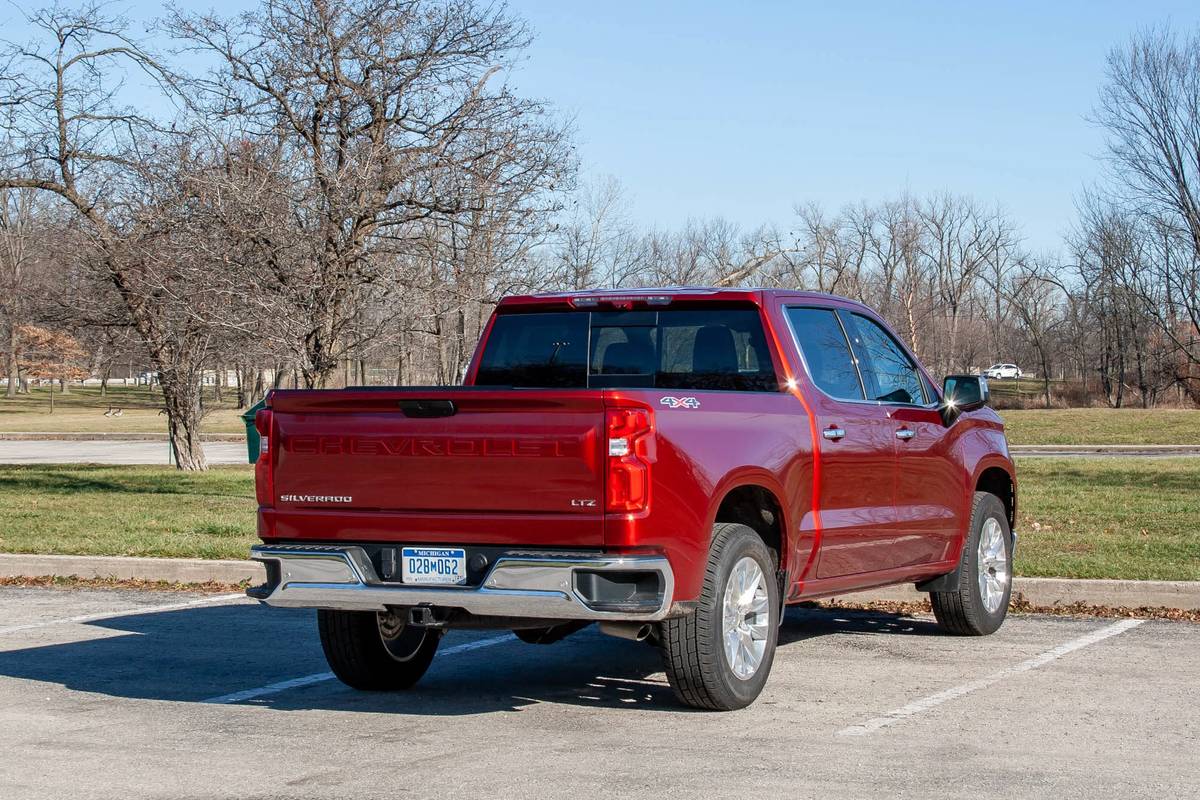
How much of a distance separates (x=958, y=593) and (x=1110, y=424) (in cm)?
3151

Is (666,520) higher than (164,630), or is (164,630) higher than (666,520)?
(666,520)

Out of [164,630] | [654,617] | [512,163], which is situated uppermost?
[512,163]

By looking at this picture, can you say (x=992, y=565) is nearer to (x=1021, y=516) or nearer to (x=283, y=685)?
(x=283, y=685)

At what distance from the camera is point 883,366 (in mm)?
8797

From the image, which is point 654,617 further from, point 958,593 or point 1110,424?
point 1110,424

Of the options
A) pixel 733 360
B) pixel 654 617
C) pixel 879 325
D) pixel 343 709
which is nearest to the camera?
pixel 654 617

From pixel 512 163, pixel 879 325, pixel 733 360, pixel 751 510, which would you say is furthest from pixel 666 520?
pixel 512 163

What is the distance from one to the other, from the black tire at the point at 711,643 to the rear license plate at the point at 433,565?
956 mm

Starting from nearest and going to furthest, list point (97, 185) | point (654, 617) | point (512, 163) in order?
point (654, 617)
point (512, 163)
point (97, 185)

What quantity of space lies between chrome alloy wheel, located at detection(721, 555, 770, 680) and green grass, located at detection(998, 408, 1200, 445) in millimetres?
28413

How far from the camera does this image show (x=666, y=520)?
634 cm

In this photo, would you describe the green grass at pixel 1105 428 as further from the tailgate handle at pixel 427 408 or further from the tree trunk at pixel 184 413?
the tailgate handle at pixel 427 408

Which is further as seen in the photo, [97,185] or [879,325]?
[97,185]

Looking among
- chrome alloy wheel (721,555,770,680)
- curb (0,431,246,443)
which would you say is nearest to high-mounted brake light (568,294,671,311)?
chrome alloy wheel (721,555,770,680)
